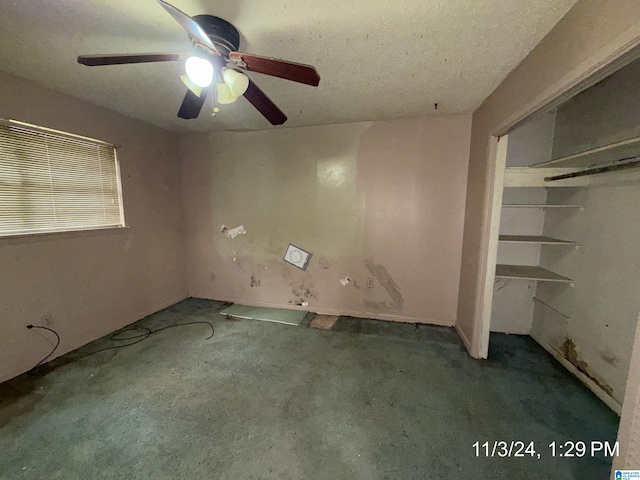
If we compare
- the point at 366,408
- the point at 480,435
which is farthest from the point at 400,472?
the point at 480,435

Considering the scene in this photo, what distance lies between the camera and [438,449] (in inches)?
56.0

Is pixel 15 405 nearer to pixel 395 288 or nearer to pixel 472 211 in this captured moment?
pixel 395 288

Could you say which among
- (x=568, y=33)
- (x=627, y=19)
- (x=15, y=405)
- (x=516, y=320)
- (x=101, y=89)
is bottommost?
(x=15, y=405)

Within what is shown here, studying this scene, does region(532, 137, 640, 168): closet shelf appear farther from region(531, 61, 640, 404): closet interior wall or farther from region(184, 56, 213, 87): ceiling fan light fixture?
region(184, 56, 213, 87): ceiling fan light fixture

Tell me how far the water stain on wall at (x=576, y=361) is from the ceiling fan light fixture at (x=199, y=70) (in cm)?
328

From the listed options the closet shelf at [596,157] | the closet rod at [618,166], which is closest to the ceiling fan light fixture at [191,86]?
the closet shelf at [596,157]

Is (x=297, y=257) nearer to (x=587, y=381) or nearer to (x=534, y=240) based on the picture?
(x=534, y=240)

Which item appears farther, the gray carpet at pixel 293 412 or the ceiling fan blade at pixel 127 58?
the gray carpet at pixel 293 412

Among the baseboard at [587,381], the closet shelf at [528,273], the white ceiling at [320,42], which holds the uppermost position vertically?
the white ceiling at [320,42]

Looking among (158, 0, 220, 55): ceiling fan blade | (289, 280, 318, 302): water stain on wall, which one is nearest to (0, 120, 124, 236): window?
(158, 0, 220, 55): ceiling fan blade

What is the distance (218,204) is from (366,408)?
2987 mm

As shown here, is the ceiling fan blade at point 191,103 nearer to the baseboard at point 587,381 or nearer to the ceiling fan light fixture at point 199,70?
the ceiling fan light fixture at point 199,70

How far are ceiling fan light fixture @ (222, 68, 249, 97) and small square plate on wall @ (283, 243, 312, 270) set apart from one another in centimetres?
209

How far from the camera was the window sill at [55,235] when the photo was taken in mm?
1971
